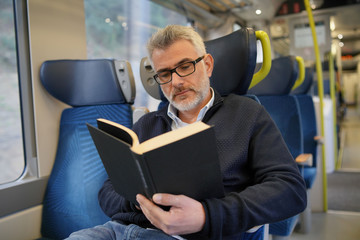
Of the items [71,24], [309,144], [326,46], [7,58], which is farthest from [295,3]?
[7,58]

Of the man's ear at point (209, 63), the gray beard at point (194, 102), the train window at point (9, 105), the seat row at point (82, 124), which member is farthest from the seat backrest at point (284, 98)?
the train window at point (9, 105)

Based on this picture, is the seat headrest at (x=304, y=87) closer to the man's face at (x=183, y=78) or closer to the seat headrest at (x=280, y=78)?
the seat headrest at (x=280, y=78)

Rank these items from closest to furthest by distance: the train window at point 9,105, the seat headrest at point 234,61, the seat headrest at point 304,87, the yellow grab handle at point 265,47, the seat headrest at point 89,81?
the seat headrest at point 234,61
the yellow grab handle at point 265,47
the seat headrest at point 89,81
the train window at point 9,105
the seat headrest at point 304,87

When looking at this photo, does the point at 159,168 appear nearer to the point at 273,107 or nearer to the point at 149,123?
the point at 149,123

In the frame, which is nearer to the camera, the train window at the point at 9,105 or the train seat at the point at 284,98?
the train window at the point at 9,105

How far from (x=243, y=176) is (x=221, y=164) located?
11 cm

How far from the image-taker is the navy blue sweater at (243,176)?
3.23ft

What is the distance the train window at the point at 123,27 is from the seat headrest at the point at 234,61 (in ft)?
3.99

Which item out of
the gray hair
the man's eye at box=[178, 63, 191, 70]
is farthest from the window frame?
the man's eye at box=[178, 63, 191, 70]

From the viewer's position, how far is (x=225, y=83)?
1.52 meters

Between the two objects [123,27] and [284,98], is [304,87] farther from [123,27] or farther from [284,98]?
[123,27]

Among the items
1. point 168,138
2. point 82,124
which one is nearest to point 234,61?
point 168,138

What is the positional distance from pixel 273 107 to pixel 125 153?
1955 millimetres

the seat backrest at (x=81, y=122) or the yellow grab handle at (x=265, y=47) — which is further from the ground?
the yellow grab handle at (x=265, y=47)
